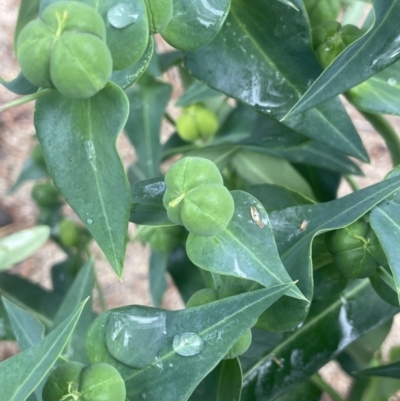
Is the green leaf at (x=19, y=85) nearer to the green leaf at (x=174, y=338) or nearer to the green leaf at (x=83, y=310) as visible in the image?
the green leaf at (x=174, y=338)

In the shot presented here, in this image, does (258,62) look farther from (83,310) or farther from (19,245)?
(19,245)

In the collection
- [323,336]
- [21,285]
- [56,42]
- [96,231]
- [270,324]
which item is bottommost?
[21,285]

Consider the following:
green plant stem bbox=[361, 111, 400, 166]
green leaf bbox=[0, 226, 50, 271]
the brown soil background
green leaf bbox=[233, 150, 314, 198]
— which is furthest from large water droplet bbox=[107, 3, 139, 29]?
the brown soil background

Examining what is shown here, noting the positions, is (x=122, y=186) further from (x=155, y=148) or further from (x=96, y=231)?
(x=155, y=148)

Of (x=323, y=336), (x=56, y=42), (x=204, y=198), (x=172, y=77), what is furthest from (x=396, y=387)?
(x=172, y=77)

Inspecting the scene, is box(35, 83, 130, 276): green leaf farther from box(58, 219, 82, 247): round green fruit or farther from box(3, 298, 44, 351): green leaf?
box(58, 219, 82, 247): round green fruit

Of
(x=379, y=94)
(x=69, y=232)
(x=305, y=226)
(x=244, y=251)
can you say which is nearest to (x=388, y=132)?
(x=379, y=94)
